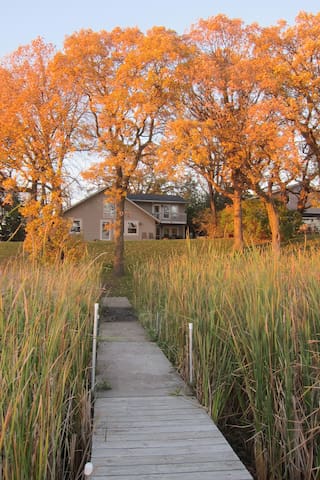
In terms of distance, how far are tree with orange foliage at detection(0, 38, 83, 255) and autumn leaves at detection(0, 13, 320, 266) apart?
4 cm

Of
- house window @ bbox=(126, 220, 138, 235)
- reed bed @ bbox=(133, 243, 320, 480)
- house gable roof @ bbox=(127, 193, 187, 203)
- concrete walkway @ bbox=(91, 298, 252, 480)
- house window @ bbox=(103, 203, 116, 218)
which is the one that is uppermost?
house gable roof @ bbox=(127, 193, 187, 203)

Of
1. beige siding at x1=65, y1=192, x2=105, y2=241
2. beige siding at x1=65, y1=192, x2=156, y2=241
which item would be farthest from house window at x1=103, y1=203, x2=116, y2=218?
beige siding at x1=65, y1=192, x2=105, y2=241

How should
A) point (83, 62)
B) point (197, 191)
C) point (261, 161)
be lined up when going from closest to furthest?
point (83, 62), point (261, 161), point (197, 191)

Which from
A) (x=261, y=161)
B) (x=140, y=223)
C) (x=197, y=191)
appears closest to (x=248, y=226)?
(x=261, y=161)

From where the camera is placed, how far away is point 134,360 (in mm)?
5062

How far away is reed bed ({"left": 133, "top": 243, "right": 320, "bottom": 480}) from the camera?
2.95 m

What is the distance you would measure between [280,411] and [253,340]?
1.83 feet

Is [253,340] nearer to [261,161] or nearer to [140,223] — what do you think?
[261,161]

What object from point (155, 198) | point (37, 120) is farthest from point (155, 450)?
point (155, 198)

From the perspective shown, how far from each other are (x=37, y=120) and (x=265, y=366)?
41.4 ft

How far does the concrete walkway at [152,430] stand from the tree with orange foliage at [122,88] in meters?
10.1

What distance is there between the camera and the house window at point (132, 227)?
117 ft

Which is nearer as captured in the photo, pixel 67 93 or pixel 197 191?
pixel 67 93

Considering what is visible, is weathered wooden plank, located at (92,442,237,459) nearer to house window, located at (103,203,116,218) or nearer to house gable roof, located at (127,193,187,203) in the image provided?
house window, located at (103,203,116,218)
